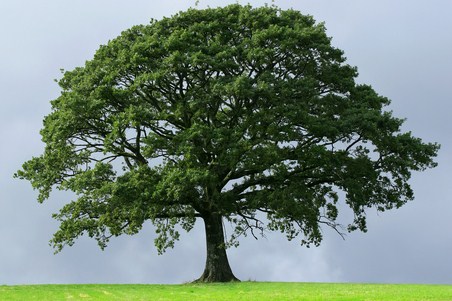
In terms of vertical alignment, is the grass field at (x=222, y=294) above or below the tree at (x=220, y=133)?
below

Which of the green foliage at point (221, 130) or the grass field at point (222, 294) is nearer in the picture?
the grass field at point (222, 294)

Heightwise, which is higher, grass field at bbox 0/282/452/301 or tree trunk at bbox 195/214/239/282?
tree trunk at bbox 195/214/239/282

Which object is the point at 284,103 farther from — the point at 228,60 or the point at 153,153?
the point at 153,153

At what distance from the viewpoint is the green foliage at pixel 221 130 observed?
1347 inches

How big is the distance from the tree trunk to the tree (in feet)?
0.21

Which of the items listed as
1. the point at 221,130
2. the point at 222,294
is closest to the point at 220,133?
the point at 221,130

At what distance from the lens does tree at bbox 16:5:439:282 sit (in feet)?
112

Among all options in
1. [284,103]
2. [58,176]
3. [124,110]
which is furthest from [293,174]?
[58,176]

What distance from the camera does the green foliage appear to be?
34219 mm

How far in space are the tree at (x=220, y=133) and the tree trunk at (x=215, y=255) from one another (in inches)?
2.6

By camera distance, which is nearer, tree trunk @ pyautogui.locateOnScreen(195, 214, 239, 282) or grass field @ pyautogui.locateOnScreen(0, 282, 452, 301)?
grass field @ pyautogui.locateOnScreen(0, 282, 452, 301)

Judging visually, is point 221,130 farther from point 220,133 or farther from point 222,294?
point 222,294

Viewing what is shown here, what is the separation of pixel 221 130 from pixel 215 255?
7804mm

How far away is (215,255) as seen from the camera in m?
37.3
